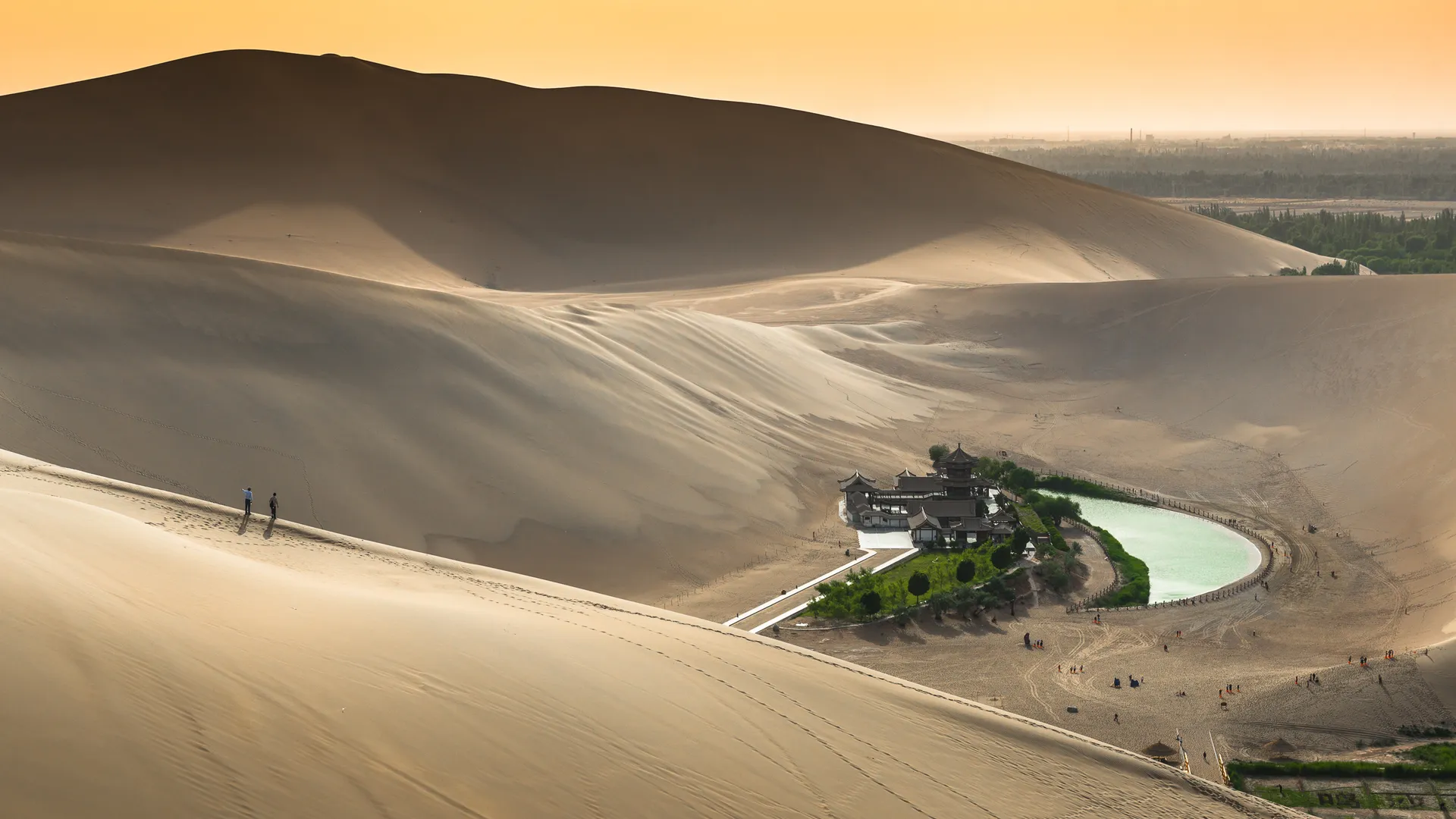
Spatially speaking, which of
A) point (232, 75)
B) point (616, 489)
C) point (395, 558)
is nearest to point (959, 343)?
point (616, 489)

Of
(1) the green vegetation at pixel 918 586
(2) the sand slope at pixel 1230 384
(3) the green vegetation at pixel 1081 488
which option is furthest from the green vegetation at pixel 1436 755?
(3) the green vegetation at pixel 1081 488

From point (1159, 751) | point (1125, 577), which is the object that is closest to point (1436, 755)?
point (1159, 751)

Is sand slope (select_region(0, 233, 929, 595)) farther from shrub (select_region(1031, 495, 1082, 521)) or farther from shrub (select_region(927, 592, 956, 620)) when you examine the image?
shrub (select_region(1031, 495, 1082, 521))

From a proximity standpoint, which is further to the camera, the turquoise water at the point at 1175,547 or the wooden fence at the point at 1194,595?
the turquoise water at the point at 1175,547

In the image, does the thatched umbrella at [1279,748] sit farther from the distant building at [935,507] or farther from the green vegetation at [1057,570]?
the distant building at [935,507]

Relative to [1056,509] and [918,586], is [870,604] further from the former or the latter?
[1056,509]

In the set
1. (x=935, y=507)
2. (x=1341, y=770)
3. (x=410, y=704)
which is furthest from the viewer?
(x=935, y=507)
